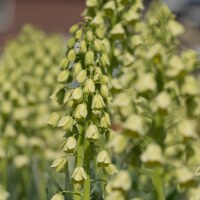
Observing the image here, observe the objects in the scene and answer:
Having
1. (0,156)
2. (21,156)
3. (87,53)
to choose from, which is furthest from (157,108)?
(21,156)

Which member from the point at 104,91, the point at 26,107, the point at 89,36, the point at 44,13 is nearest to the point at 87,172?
the point at 104,91

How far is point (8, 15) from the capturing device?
2248cm

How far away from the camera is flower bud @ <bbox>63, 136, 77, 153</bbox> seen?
2682 millimetres

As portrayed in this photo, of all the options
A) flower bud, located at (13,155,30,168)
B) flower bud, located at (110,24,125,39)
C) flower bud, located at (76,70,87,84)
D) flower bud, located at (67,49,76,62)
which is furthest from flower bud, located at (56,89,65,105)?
flower bud, located at (13,155,30,168)

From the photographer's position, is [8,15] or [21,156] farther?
[8,15]

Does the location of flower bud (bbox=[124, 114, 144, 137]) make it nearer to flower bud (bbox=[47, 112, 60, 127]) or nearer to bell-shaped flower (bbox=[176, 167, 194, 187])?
bell-shaped flower (bbox=[176, 167, 194, 187])

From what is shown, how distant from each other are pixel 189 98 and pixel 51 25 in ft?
65.4

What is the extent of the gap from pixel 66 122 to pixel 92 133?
0.12 metres

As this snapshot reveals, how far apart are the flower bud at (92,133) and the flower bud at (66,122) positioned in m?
0.09

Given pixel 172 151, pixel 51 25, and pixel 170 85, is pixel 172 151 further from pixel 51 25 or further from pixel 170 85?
pixel 51 25

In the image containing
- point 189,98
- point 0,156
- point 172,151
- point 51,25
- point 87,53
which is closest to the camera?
point 189,98

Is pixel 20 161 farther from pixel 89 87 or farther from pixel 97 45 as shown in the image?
pixel 89 87

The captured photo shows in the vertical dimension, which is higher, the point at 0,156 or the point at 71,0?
the point at 71,0

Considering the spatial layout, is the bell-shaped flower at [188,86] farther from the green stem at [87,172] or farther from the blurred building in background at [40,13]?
the blurred building in background at [40,13]
